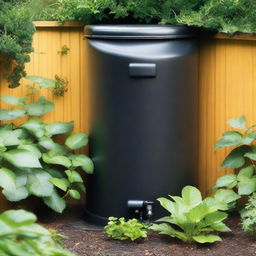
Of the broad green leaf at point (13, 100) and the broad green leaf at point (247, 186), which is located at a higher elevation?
the broad green leaf at point (13, 100)

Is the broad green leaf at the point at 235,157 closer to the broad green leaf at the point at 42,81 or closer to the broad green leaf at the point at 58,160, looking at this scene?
the broad green leaf at the point at 58,160

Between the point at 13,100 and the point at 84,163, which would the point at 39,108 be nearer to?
the point at 13,100

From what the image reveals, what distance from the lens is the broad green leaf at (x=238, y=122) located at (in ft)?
13.9

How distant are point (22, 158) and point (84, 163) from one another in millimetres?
482

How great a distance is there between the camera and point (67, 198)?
16.0 ft

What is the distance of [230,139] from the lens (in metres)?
4.28

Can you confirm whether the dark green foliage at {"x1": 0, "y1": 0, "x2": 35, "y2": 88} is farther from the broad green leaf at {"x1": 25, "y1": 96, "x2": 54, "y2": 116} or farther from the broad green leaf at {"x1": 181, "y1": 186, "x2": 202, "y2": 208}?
the broad green leaf at {"x1": 181, "y1": 186, "x2": 202, "y2": 208}

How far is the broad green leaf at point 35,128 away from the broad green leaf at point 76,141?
0.19 meters

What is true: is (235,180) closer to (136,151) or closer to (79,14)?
(136,151)

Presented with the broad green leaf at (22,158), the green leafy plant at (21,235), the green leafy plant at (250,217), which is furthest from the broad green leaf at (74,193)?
the green leafy plant at (21,235)

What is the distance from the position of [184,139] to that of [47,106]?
3.28 ft

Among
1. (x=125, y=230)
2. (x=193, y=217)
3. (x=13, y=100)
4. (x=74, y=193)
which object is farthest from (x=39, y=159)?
(x=193, y=217)

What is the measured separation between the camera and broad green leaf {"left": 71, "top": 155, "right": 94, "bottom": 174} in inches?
174

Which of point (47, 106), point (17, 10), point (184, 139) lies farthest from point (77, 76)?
point (184, 139)
